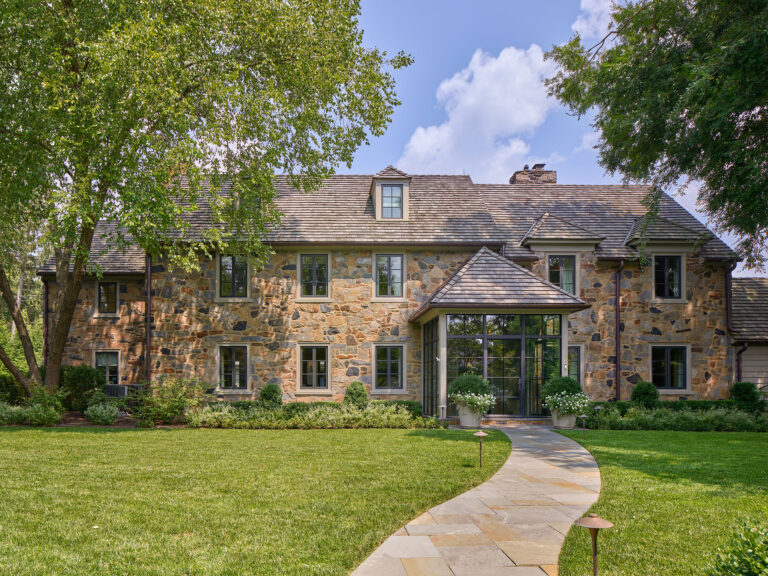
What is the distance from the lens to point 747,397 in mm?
16500

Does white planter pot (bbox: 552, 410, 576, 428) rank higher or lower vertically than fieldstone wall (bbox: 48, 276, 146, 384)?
lower

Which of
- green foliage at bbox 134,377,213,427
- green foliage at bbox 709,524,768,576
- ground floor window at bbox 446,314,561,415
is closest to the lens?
green foliage at bbox 709,524,768,576

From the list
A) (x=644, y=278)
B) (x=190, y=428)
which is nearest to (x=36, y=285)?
(x=190, y=428)

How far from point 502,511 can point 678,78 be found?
10106 millimetres

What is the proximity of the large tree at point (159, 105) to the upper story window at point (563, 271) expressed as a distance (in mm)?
7132

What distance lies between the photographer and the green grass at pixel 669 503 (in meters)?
4.80

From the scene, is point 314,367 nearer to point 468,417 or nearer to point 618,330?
point 468,417

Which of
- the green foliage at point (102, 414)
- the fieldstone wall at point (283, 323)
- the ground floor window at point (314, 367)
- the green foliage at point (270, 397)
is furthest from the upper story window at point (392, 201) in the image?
the green foliage at point (102, 414)

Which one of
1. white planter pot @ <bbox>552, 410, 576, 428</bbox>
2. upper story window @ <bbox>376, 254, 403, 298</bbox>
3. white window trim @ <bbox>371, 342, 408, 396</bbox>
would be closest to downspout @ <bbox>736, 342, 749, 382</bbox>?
white planter pot @ <bbox>552, 410, 576, 428</bbox>

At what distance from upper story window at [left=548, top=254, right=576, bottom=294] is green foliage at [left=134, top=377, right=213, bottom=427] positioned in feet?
37.0

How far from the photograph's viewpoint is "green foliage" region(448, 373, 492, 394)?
46.4 ft

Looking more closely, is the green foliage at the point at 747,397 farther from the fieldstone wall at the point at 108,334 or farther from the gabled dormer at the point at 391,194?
the fieldstone wall at the point at 108,334

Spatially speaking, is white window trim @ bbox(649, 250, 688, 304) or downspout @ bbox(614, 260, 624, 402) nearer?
downspout @ bbox(614, 260, 624, 402)

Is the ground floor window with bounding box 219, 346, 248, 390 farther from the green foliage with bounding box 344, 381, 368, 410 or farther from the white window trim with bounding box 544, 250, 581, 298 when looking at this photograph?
the white window trim with bounding box 544, 250, 581, 298
